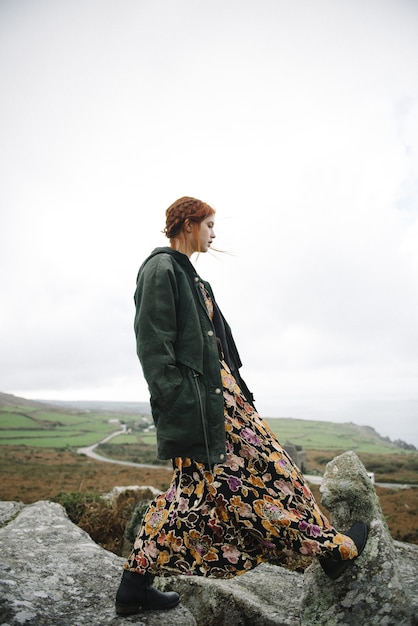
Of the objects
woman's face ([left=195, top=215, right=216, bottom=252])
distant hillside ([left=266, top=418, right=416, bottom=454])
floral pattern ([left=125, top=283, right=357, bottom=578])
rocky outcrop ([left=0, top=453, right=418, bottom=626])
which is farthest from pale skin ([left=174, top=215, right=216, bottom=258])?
distant hillside ([left=266, top=418, right=416, bottom=454])

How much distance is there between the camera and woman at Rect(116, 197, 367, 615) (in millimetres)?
2271

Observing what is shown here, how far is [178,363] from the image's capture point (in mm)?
2406

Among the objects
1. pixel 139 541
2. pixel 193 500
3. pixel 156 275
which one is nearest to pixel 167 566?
pixel 139 541

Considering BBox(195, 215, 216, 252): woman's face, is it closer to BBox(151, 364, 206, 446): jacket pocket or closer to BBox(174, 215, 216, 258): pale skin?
BBox(174, 215, 216, 258): pale skin

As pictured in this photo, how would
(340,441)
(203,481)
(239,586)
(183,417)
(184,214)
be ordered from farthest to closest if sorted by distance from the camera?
(340,441), (239,586), (184,214), (203,481), (183,417)

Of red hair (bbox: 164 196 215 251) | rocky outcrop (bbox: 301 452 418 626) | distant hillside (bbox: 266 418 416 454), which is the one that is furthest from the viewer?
distant hillside (bbox: 266 418 416 454)

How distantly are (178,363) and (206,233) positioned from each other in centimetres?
107

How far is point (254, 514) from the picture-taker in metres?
2.28

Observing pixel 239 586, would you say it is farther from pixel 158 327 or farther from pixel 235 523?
pixel 158 327

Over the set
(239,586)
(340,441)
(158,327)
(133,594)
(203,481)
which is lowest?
(340,441)

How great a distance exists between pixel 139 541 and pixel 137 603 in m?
0.39

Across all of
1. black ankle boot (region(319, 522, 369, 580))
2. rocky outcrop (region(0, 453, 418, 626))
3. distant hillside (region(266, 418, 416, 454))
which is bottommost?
distant hillside (region(266, 418, 416, 454))

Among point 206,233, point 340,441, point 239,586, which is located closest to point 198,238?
point 206,233

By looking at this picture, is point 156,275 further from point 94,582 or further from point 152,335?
point 94,582
